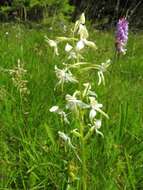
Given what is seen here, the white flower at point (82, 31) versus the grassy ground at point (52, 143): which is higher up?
the white flower at point (82, 31)

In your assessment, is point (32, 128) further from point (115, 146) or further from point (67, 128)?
point (115, 146)

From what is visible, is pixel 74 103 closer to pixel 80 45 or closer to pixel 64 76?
pixel 64 76

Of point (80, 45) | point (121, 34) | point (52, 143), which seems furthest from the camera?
point (121, 34)

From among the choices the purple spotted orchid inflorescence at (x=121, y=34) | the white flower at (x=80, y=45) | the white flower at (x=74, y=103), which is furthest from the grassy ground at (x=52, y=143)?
the white flower at (x=80, y=45)

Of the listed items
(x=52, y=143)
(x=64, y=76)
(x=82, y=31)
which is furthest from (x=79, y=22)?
(x=52, y=143)

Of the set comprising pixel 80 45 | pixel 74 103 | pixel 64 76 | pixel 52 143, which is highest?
pixel 80 45

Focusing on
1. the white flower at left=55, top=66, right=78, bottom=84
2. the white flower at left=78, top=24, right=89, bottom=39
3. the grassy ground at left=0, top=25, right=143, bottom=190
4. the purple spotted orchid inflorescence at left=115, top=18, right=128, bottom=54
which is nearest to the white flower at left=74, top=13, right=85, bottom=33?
the white flower at left=78, top=24, right=89, bottom=39

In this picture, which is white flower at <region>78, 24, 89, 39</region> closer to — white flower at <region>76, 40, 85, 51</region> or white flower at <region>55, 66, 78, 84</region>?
white flower at <region>76, 40, 85, 51</region>

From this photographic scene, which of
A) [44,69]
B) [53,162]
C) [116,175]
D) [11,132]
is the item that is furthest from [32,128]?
[44,69]

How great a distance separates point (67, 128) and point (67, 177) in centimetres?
52

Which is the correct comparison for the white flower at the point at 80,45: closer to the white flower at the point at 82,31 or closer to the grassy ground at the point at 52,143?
the white flower at the point at 82,31

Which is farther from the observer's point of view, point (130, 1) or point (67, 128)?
point (130, 1)

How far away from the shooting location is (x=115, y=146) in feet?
10.1

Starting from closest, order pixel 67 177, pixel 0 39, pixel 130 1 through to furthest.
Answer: pixel 67 177 → pixel 0 39 → pixel 130 1
